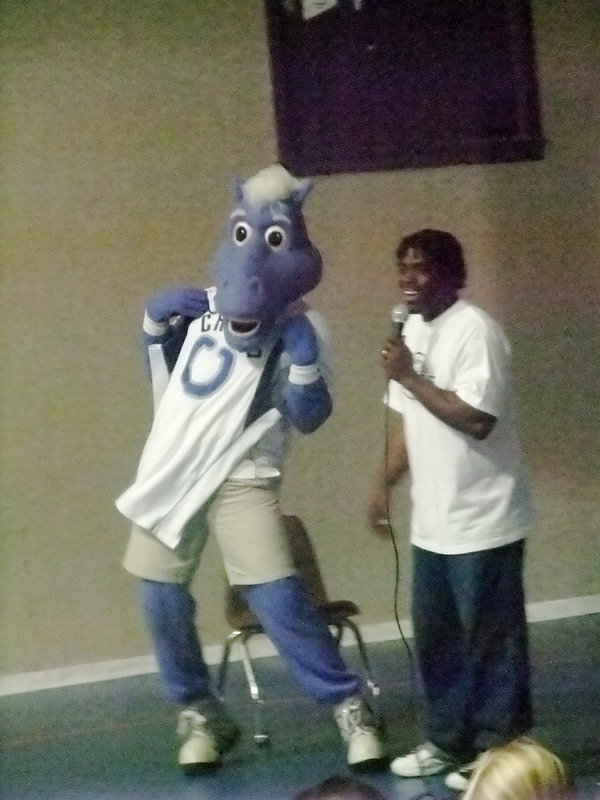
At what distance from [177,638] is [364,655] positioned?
0.30 meters

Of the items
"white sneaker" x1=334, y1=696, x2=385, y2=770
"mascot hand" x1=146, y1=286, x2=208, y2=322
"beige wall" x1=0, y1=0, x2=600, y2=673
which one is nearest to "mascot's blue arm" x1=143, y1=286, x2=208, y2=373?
"mascot hand" x1=146, y1=286, x2=208, y2=322

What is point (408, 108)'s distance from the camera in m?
1.58

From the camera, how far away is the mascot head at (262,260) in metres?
1.31

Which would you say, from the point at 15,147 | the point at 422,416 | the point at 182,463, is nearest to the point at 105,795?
the point at 182,463

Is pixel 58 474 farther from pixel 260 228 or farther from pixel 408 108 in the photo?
pixel 408 108

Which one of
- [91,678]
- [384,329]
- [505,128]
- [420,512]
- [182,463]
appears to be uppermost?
[505,128]

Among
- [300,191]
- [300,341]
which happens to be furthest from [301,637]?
[300,191]

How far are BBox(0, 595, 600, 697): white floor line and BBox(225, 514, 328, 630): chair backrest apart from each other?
66 millimetres

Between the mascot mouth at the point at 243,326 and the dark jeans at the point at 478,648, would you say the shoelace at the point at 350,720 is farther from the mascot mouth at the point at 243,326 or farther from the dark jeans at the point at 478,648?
the mascot mouth at the point at 243,326

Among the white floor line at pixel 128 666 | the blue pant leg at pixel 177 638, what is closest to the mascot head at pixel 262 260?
the blue pant leg at pixel 177 638

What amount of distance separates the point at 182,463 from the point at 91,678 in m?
0.44

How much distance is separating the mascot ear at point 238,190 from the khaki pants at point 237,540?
0.42 meters

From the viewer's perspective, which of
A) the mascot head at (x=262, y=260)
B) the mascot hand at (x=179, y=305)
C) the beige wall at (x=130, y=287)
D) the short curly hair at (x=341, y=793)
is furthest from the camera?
the beige wall at (x=130, y=287)

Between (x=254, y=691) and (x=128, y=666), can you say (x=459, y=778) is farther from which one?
(x=128, y=666)
